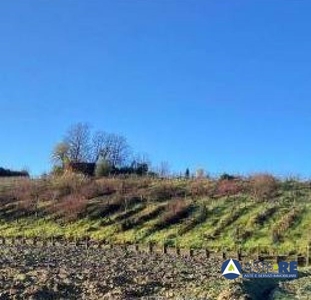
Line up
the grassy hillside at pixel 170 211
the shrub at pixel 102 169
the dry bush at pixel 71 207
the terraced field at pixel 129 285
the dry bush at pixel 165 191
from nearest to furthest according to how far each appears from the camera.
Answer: the terraced field at pixel 129 285, the grassy hillside at pixel 170 211, the dry bush at pixel 71 207, the dry bush at pixel 165 191, the shrub at pixel 102 169

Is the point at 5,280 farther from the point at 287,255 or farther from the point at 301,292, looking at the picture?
the point at 287,255

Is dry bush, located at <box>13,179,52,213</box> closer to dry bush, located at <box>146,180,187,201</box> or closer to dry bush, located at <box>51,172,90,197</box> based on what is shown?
dry bush, located at <box>51,172,90,197</box>

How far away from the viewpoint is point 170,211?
1384 inches

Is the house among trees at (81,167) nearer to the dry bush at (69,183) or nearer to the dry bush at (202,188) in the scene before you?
the dry bush at (69,183)

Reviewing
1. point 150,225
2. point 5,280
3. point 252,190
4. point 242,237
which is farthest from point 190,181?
point 5,280

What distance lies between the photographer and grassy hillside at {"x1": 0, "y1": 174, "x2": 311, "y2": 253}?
97.4ft

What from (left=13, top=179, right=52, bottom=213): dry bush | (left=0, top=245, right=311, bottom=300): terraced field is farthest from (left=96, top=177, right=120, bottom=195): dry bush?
(left=0, top=245, right=311, bottom=300): terraced field

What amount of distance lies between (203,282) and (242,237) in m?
15.7

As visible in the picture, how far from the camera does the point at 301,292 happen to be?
12.4 meters

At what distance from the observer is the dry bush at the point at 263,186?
36.0 meters

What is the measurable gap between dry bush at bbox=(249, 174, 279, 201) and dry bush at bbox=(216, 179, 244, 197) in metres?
0.77

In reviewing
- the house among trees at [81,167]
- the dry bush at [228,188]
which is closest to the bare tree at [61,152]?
the house among trees at [81,167]

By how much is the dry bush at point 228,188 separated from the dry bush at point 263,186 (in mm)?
772

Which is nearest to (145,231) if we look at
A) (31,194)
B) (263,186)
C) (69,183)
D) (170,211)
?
(170,211)
